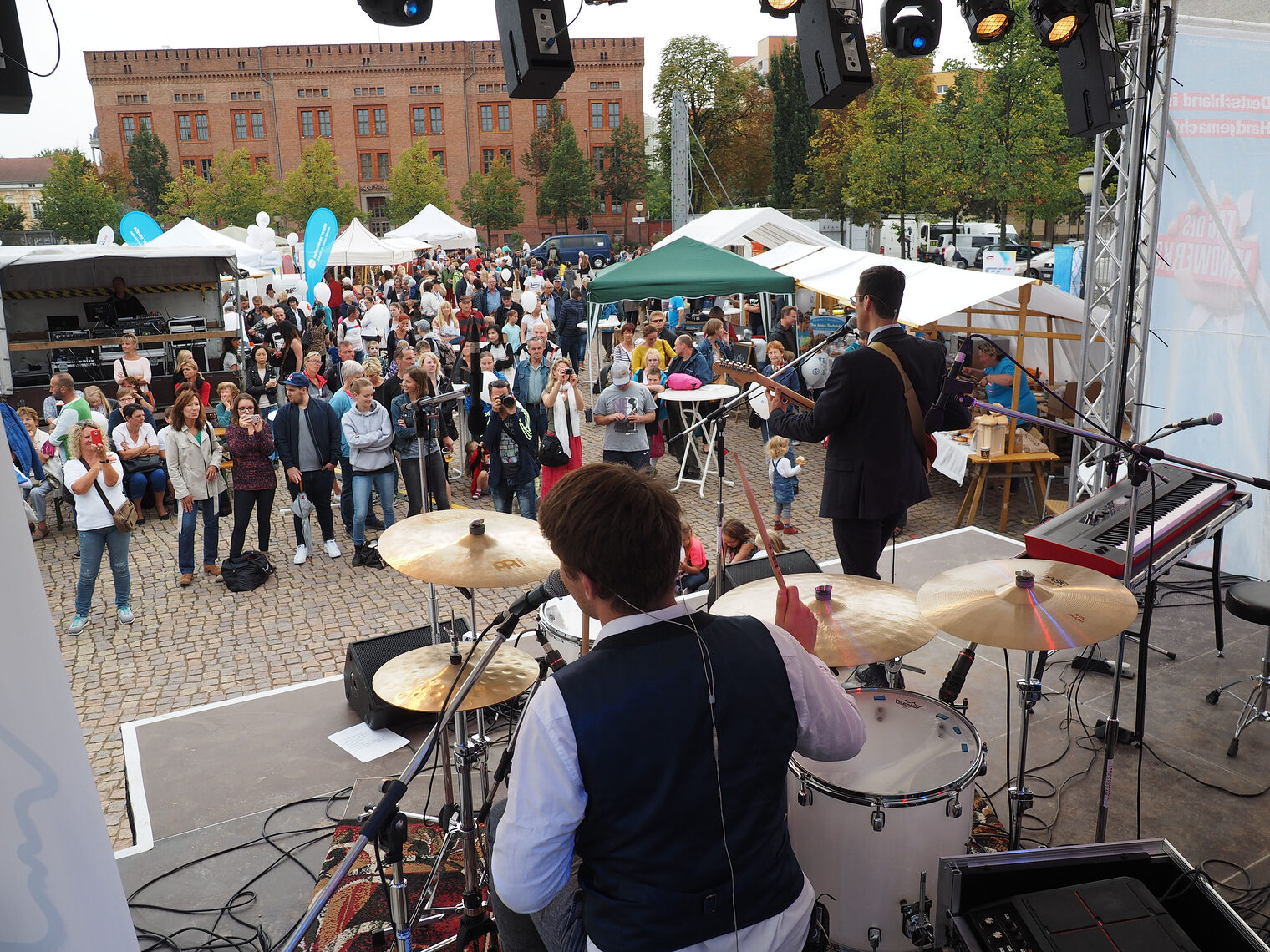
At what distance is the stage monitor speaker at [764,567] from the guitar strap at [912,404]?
1.36 metres

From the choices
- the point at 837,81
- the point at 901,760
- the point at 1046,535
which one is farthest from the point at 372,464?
the point at 901,760

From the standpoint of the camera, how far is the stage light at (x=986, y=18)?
551 cm

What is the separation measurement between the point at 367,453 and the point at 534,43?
14.9ft

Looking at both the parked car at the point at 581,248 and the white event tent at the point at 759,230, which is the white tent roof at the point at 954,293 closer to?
the white event tent at the point at 759,230

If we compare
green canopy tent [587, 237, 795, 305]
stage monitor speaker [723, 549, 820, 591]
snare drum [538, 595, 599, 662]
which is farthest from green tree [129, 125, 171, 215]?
snare drum [538, 595, 599, 662]

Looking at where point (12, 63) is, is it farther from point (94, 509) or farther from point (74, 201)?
point (74, 201)

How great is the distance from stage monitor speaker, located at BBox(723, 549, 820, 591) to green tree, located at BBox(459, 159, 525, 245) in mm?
48998

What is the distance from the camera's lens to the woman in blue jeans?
269 inches

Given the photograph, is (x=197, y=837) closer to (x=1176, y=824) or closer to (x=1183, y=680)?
(x=1176, y=824)

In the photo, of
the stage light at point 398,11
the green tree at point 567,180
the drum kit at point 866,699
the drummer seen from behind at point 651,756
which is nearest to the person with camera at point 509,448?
the stage light at point 398,11

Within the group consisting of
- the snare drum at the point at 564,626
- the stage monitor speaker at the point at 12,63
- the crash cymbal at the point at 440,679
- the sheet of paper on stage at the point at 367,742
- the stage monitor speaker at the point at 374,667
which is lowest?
the sheet of paper on stage at the point at 367,742

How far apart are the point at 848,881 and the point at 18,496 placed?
2.55m

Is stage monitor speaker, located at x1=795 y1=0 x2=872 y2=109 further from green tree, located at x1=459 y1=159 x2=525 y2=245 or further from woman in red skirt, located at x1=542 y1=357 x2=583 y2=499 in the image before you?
green tree, located at x1=459 y1=159 x2=525 y2=245

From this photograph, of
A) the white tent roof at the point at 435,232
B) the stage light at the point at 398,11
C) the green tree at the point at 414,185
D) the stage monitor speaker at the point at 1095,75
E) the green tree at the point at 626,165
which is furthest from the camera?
the green tree at the point at 626,165
